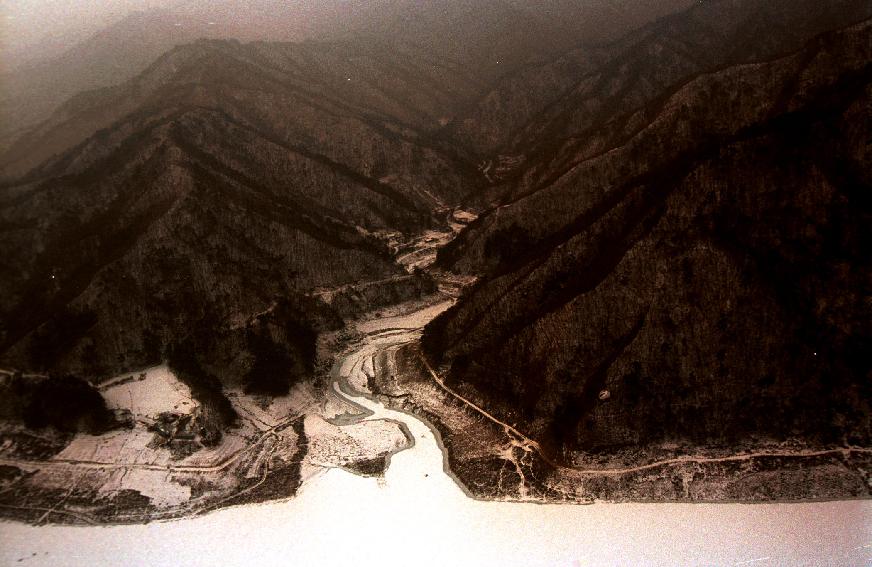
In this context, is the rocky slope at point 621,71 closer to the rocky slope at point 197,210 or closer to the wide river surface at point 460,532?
the rocky slope at point 197,210

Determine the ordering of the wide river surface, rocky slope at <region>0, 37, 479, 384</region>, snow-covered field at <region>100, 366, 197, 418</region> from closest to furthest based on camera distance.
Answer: the wide river surface
snow-covered field at <region>100, 366, 197, 418</region>
rocky slope at <region>0, 37, 479, 384</region>

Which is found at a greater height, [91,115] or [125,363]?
[91,115]

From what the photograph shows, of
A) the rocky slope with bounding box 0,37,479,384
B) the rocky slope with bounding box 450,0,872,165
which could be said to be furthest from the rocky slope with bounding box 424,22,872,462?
the rocky slope with bounding box 450,0,872,165

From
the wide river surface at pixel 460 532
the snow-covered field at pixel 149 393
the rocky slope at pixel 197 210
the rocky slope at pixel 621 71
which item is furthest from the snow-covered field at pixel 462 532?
the rocky slope at pixel 621 71

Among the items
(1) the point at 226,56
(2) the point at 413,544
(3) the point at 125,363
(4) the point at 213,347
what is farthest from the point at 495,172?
(2) the point at 413,544

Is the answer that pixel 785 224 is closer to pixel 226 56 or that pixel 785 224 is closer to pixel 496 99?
pixel 496 99

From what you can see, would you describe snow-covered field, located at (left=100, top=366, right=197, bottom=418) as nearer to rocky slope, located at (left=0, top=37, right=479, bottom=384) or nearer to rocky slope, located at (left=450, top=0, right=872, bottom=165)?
rocky slope, located at (left=0, top=37, right=479, bottom=384)

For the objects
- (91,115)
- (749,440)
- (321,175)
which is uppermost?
(91,115)
